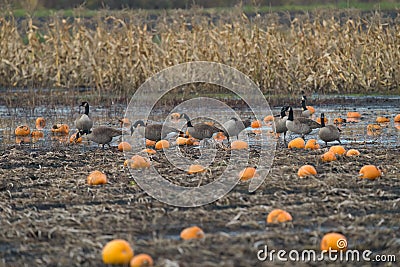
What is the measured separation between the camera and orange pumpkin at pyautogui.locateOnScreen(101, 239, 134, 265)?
5.40 m

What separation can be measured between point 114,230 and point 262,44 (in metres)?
14.9

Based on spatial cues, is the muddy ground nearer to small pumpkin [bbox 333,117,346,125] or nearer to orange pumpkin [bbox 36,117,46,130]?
orange pumpkin [bbox 36,117,46,130]

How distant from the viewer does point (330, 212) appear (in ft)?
23.3

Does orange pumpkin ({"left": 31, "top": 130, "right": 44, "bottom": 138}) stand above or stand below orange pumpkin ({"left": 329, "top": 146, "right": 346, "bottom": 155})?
below

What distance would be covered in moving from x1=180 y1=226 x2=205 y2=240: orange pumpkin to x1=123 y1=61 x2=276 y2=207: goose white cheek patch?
50.4 inches

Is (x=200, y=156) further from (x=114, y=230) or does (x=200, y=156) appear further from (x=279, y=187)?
(x=114, y=230)

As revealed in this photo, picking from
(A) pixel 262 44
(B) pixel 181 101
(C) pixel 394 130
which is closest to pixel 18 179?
(C) pixel 394 130

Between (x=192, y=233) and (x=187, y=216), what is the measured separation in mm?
870

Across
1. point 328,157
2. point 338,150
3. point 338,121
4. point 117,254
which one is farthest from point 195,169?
A: point 338,121

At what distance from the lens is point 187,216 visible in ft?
22.9

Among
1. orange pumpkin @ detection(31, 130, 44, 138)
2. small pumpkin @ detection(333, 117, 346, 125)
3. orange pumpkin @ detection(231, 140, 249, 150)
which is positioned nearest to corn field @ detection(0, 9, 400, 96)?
small pumpkin @ detection(333, 117, 346, 125)

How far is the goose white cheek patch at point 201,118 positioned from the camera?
26.7 feet

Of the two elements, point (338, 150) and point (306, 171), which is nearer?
point (306, 171)

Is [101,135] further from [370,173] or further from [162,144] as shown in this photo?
[370,173]
